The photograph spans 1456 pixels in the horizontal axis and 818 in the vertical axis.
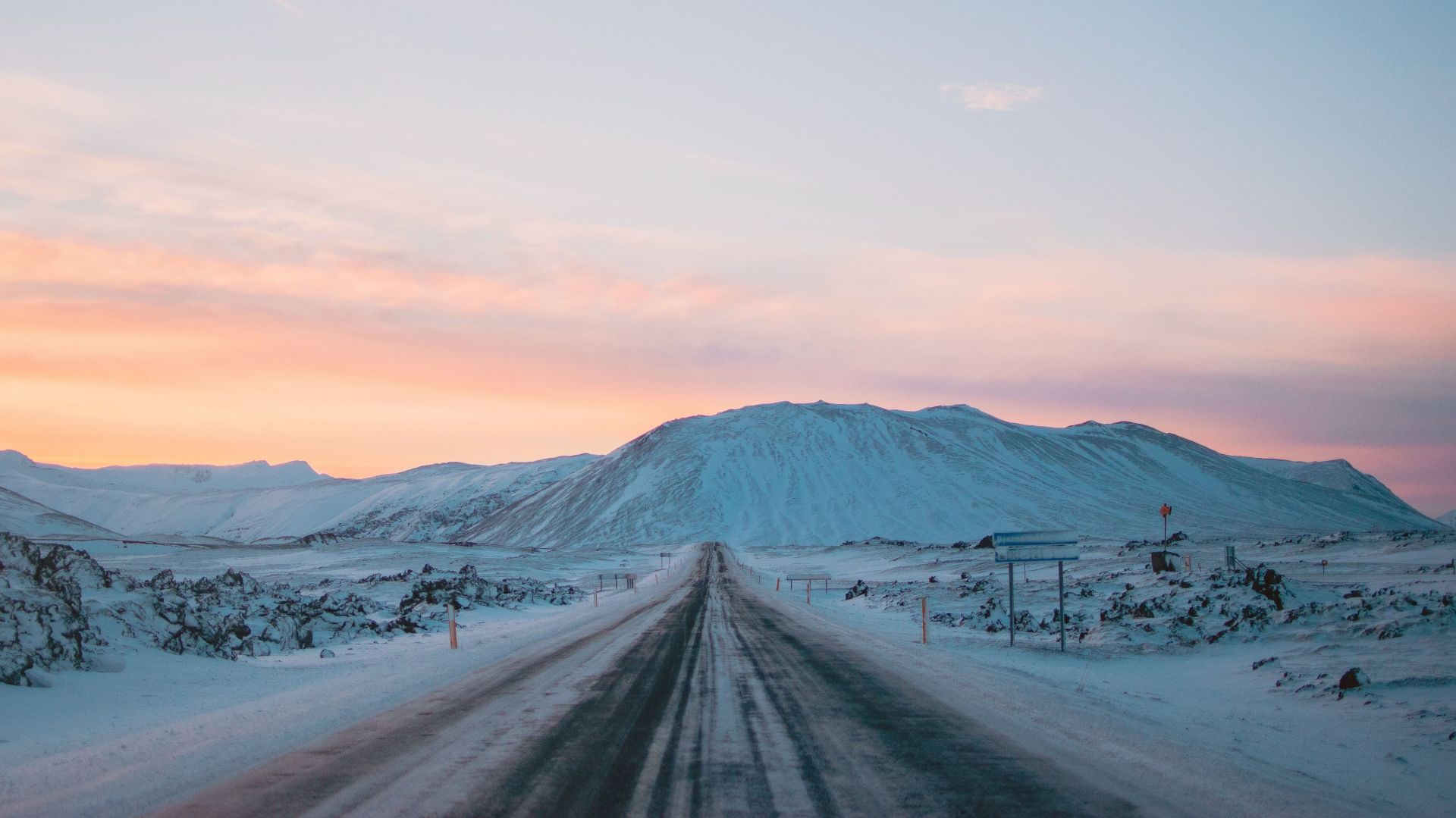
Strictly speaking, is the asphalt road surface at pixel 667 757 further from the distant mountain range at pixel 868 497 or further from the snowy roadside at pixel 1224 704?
the distant mountain range at pixel 868 497

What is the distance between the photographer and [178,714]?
13883 millimetres

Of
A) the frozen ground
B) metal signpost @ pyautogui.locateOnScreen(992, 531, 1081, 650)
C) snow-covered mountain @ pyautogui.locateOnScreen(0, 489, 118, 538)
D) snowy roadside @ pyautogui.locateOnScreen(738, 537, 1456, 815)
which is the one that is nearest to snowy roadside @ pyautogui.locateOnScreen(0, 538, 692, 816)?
the frozen ground

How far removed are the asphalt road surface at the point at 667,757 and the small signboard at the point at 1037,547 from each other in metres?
5.31

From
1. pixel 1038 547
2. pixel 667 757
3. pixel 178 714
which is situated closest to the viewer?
pixel 667 757

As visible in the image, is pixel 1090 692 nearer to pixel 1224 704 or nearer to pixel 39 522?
pixel 1224 704

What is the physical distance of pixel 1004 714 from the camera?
12.5 meters

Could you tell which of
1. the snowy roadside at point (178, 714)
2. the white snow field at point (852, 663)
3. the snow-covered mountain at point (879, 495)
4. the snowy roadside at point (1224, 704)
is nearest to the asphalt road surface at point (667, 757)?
the white snow field at point (852, 663)

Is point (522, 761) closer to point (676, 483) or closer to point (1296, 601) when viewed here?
point (1296, 601)

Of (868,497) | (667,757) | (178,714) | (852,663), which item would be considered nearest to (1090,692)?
(852,663)

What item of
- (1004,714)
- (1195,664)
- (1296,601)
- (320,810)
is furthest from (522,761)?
(1296,601)

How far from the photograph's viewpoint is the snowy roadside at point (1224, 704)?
929 centimetres

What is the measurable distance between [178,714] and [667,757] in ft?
28.0

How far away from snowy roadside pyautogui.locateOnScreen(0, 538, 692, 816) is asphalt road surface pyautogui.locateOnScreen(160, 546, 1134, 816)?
695 mm

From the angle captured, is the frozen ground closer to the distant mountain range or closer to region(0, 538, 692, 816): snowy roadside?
region(0, 538, 692, 816): snowy roadside
